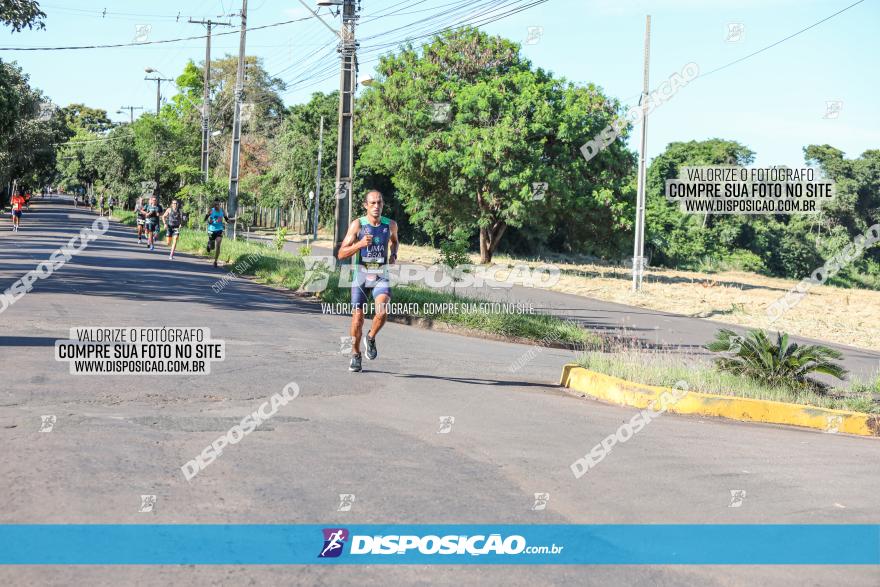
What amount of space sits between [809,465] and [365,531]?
13.4ft

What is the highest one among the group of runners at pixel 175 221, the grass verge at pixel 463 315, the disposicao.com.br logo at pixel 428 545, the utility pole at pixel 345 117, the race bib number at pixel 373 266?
the utility pole at pixel 345 117

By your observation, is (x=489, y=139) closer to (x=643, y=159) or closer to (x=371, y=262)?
(x=643, y=159)

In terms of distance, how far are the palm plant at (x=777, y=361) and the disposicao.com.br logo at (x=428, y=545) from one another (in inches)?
263

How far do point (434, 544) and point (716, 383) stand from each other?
6.47 metres

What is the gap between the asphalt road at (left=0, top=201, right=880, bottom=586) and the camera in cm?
462

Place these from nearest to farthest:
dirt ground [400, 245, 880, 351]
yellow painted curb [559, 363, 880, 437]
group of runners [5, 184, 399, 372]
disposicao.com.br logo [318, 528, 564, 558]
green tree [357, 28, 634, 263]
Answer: disposicao.com.br logo [318, 528, 564, 558], yellow painted curb [559, 363, 880, 437], group of runners [5, 184, 399, 372], dirt ground [400, 245, 880, 351], green tree [357, 28, 634, 263]

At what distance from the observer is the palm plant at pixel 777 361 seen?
1052 centimetres

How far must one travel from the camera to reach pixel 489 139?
41.1m

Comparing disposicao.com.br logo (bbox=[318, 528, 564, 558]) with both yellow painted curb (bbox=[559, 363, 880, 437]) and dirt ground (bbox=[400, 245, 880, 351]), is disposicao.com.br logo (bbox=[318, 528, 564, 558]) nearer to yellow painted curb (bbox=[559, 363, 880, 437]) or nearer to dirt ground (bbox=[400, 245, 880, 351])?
yellow painted curb (bbox=[559, 363, 880, 437])

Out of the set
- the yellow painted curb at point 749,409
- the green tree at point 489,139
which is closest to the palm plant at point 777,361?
the yellow painted curb at point 749,409

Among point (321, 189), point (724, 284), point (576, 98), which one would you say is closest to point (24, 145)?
point (321, 189)

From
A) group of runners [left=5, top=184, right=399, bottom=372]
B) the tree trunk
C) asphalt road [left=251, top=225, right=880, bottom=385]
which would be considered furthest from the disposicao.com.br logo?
the tree trunk

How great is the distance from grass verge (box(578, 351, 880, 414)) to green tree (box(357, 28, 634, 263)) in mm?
29106

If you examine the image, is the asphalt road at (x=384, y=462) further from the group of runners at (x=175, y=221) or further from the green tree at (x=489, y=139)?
the green tree at (x=489, y=139)
